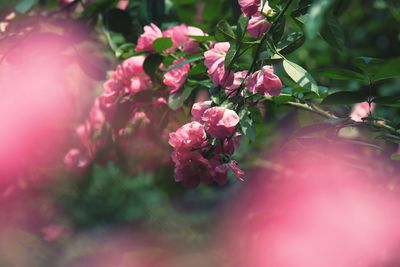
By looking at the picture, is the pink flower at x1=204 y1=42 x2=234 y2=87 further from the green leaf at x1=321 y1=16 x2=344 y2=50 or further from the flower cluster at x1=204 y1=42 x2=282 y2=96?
the green leaf at x1=321 y1=16 x2=344 y2=50

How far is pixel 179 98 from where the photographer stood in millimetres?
1376

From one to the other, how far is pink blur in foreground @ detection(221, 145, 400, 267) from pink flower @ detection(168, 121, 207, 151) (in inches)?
14.4

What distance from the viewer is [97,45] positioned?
1920 mm

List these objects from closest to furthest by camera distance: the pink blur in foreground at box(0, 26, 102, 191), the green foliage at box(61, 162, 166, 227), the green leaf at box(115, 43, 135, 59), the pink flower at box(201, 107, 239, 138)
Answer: the pink flower at box(201, 107, 239, 138), the green leaf at box(115, 43, 135, 59), the pink blur in foreground at box(0, 26, 102, 191), the green foliage at box(61, 162, 166, 227)

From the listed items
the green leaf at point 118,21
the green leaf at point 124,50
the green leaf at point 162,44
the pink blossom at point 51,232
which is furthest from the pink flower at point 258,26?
the pink blossom at point 51,232

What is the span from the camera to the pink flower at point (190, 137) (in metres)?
1.10

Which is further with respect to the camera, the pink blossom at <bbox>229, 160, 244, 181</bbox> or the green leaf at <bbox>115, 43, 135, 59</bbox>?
the green leaf at <bbox>115, 43, 135, 59</bbox>

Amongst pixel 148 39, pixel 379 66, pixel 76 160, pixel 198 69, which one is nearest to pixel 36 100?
pixel 76 160

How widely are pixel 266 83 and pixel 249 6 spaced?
0.12 metres

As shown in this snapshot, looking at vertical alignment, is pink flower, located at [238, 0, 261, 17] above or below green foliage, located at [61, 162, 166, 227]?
above

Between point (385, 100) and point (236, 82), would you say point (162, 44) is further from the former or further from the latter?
point (385, 100)

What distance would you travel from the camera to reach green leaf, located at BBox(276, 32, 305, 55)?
1125 millimetres

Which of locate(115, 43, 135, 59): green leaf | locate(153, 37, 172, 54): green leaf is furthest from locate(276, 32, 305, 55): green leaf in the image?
locate(115, 43, 135, 59): green leaf

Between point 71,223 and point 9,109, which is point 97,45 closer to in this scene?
point 9,109
